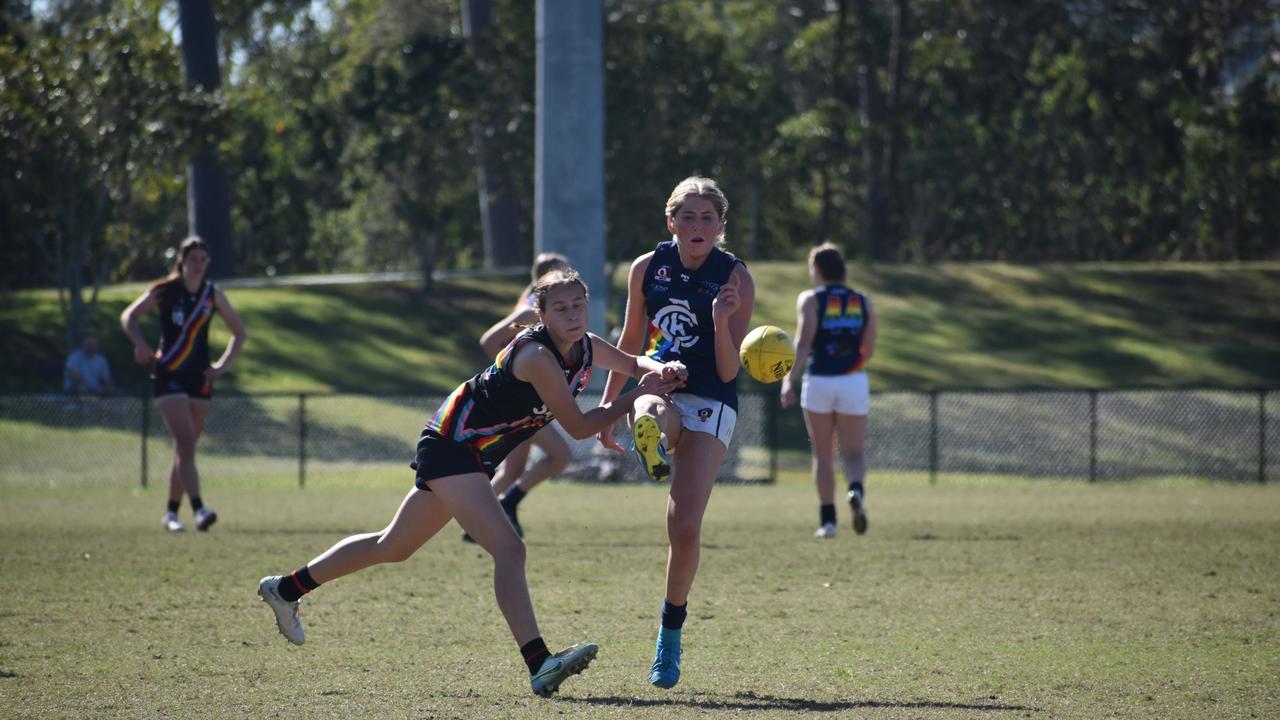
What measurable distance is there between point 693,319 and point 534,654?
1677 millimetres

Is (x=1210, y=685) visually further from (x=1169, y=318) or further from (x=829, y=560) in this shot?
(x=1169, y=318)

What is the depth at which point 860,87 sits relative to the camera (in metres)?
49.3

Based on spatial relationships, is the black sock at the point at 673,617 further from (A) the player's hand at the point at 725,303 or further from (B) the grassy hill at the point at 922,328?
(B) the grassy hill at the point at 922,328

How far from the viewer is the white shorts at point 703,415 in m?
6.92

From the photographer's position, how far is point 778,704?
6.26 metres

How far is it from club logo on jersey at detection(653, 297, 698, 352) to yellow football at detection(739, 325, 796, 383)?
0.29 meters

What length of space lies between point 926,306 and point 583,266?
2392cm

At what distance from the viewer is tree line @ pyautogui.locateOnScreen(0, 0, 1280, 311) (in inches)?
1216

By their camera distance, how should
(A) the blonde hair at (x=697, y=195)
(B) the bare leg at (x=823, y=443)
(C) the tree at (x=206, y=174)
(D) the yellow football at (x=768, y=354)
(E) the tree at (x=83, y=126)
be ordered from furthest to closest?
(C) the tree at (x=206, y=174) < (E) the tree at (x=83, y=126) < (B) the bare leg at (x=823, y=443) < (D) the yellow football at (x=768, y=354) < (A) the blonde hair at (x=697, y=195)

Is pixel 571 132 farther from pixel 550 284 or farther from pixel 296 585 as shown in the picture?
pixel 550 284

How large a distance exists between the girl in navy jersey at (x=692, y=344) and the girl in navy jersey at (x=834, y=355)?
494cm

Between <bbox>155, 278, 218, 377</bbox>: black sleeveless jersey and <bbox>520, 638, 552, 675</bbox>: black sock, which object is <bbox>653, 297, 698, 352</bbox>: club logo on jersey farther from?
<bbox>155, 278, 218, 377</bbox>: black sleeveless jersey

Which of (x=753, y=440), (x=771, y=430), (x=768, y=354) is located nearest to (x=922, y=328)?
(x=753, y=440)

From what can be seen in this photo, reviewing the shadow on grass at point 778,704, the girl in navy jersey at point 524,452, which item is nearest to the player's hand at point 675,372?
the shadow on grass at point 778,704
